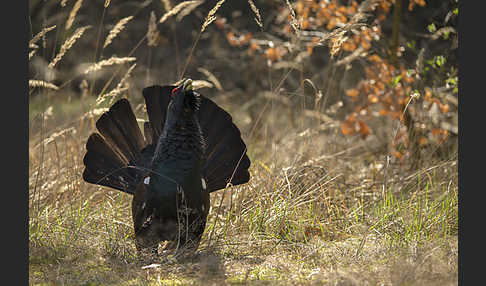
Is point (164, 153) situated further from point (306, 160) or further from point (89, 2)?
point (89, 2)

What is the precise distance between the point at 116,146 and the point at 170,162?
776 mm

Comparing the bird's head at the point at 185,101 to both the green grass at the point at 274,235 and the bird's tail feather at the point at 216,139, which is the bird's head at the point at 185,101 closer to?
the bird's tail feather at the point at 216,139

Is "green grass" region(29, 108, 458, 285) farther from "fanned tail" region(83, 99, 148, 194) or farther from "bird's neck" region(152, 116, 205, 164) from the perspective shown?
"bird's neck" region(152, 116, 205, 164)

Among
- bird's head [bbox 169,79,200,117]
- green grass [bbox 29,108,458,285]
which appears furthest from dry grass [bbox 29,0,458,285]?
bird's head [bbox 169,79,200,117]

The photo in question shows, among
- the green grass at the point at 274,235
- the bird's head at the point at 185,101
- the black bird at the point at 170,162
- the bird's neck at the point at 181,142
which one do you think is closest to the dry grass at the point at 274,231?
the green grass at the point at 274,235

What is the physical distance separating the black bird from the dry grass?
0.16m

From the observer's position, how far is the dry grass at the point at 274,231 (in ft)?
9.69

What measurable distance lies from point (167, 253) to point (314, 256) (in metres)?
0.89

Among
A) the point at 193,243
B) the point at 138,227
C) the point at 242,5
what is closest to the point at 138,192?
the point at 138,227

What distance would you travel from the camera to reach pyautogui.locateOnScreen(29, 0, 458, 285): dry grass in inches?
116

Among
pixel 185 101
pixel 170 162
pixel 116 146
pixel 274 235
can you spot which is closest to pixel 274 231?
pixel 274 235

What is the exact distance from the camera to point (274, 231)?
12.2 feet

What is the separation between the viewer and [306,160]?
4691 mm

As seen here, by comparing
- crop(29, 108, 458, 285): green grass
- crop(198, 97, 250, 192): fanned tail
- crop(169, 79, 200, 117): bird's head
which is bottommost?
crop(29, 108, 458, 285): green grass
